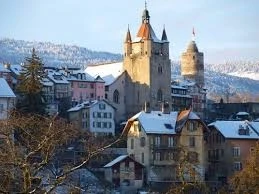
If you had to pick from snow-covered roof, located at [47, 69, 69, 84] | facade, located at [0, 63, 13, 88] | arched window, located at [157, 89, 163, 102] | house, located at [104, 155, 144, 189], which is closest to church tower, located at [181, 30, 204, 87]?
arched window, located at [157, 89, 163, 102]

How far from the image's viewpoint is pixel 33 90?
79.9 metres

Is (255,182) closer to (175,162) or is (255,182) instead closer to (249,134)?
(175,162)

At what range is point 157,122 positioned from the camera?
80.9m

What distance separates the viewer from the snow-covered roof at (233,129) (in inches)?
3279

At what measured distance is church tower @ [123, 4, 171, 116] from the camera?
369 ft

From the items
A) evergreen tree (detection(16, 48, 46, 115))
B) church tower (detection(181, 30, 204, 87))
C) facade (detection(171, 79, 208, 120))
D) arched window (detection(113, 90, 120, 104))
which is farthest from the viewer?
church tower (detection(181, 30, 204, 87))

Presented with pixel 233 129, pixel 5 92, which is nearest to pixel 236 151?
pixel 233 129

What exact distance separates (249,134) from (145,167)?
1417 cm

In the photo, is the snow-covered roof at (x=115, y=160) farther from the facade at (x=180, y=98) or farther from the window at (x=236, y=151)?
the facade at (x=180, y=98)

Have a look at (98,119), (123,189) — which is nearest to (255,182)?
(123,189)

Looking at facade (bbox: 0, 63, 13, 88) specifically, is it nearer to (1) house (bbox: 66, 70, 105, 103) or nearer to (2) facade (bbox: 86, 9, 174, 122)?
(1) house (bbox: 66, 70, 105, 103)

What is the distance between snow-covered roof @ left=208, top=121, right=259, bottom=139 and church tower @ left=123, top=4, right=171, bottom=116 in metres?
24.8

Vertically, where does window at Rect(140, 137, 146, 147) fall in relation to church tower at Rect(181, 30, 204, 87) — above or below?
below

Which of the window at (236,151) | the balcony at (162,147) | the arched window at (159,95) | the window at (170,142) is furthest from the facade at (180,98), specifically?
the balcony at (162,147)
